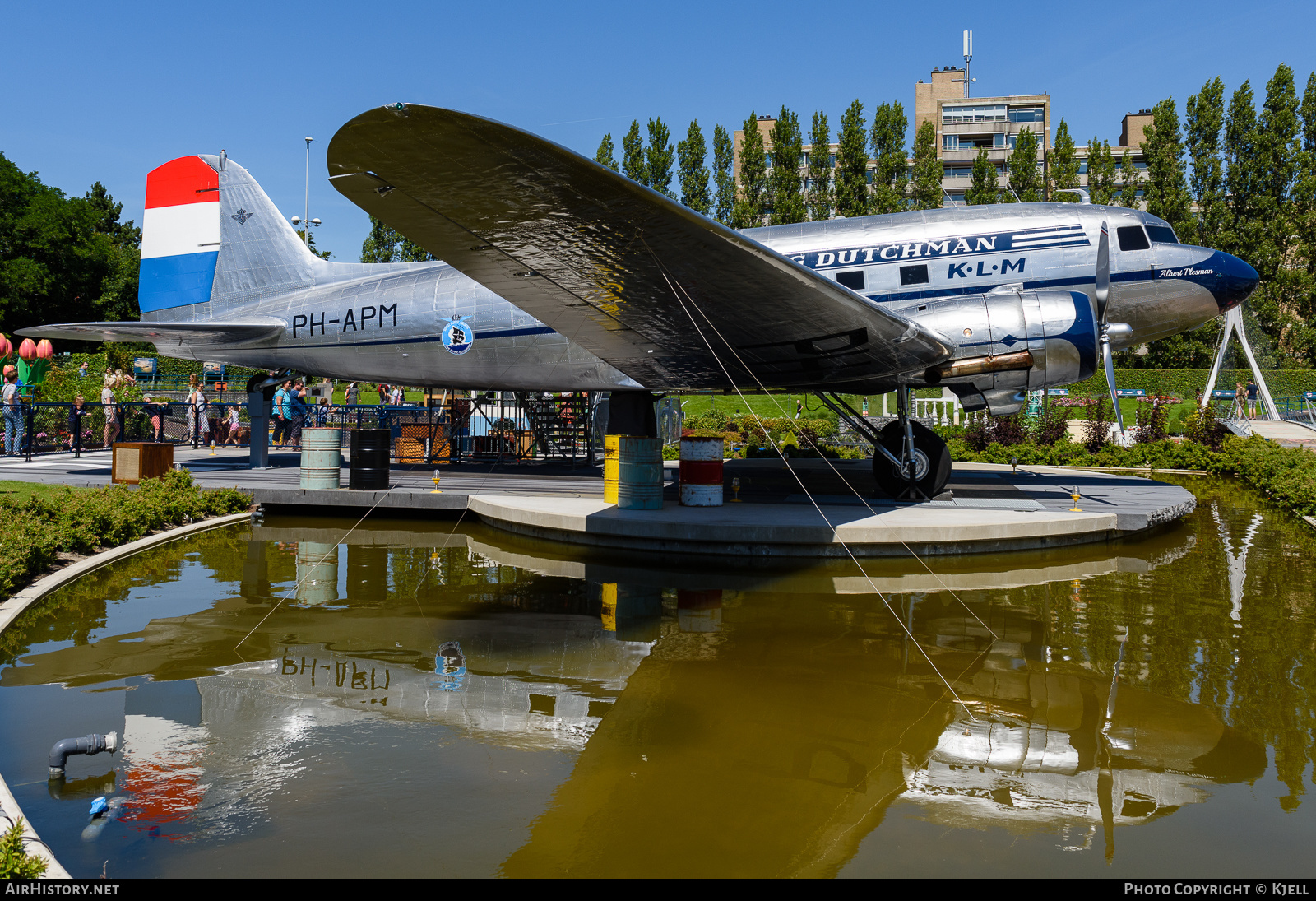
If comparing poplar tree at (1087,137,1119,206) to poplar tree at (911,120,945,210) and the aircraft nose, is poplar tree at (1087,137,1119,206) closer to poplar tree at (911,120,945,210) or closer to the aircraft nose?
poplar tree at (911,120,945,210)

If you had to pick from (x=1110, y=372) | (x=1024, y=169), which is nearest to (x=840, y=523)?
(x=1110, y=372)

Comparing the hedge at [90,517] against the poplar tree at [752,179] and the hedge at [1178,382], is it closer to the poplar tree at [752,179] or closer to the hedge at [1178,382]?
the hedge at [1178,382]

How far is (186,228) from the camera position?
18516 millimetres

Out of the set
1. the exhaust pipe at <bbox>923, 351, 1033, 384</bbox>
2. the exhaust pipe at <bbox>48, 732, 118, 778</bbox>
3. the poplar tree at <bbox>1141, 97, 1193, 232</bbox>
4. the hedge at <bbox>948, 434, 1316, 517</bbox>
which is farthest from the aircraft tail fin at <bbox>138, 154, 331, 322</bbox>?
the poplar tree at <bbox>1141, 97, 1193, 232</bbox>

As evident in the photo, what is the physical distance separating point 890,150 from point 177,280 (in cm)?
4121

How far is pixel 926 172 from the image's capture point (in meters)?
46.8

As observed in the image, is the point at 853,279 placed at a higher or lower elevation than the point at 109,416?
higher

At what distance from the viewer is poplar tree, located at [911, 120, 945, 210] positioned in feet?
152

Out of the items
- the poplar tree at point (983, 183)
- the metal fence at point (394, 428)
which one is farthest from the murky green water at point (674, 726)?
the poplar tree at point (983, 183)

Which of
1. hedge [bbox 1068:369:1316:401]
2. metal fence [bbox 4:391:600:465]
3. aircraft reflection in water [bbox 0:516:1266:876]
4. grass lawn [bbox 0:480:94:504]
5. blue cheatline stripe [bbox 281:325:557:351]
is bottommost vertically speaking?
aircraft reflection in water [bbox 0:516:1266:876]

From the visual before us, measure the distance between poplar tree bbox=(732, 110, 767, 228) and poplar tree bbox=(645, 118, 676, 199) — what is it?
16.0 feet

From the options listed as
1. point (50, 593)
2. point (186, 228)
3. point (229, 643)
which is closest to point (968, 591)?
point (229, 643)

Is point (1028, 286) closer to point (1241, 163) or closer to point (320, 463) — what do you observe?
point (320, 463)

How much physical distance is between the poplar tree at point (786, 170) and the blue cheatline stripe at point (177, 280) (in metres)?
32.1
